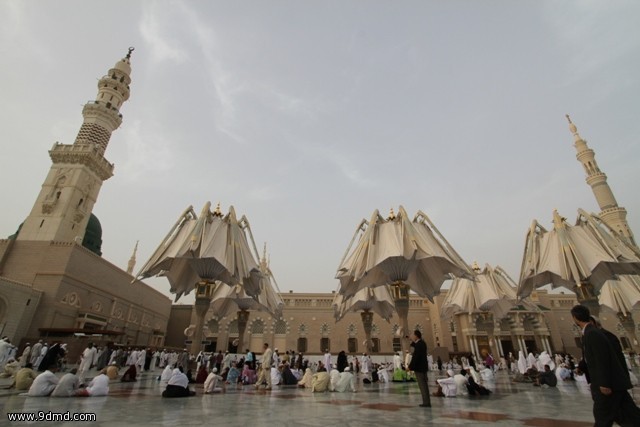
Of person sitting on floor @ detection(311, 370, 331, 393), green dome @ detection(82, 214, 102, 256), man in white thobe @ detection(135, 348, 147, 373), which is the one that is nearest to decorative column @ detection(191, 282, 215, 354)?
person sitting on floor @ detection(311, 370, 331, 393)

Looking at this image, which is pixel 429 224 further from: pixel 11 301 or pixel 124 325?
pixel 124 325

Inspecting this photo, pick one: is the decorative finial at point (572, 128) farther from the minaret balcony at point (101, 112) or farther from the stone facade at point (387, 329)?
the minaret balcony at point (101, 112)

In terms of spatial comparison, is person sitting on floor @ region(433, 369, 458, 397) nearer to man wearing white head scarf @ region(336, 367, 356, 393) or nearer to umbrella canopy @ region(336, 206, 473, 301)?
man wearing white head scarf @ region(336, 367, 356, 393)

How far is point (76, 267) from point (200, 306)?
2229 centimetres

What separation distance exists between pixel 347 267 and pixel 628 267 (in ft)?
37.5

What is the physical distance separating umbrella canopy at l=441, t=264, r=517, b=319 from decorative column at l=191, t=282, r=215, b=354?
52.0 feet

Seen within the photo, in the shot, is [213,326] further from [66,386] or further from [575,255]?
[575,255]

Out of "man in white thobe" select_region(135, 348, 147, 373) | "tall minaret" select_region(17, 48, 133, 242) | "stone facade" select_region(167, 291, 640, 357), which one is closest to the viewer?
"man in white thobe" select_region(135, 348, 147, 373)

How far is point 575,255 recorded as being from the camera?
1230 centimetres

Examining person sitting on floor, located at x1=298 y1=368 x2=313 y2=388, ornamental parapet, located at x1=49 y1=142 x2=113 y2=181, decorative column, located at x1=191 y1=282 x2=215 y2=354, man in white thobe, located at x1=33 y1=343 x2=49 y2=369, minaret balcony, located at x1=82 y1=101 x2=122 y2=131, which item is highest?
minaret balcony, located at x1=82 y1=101 x2=122 y2=131

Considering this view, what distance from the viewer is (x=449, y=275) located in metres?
15.4

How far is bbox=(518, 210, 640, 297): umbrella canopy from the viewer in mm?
11953

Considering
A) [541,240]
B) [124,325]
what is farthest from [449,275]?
[124,325]

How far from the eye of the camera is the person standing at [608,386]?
2961mm
